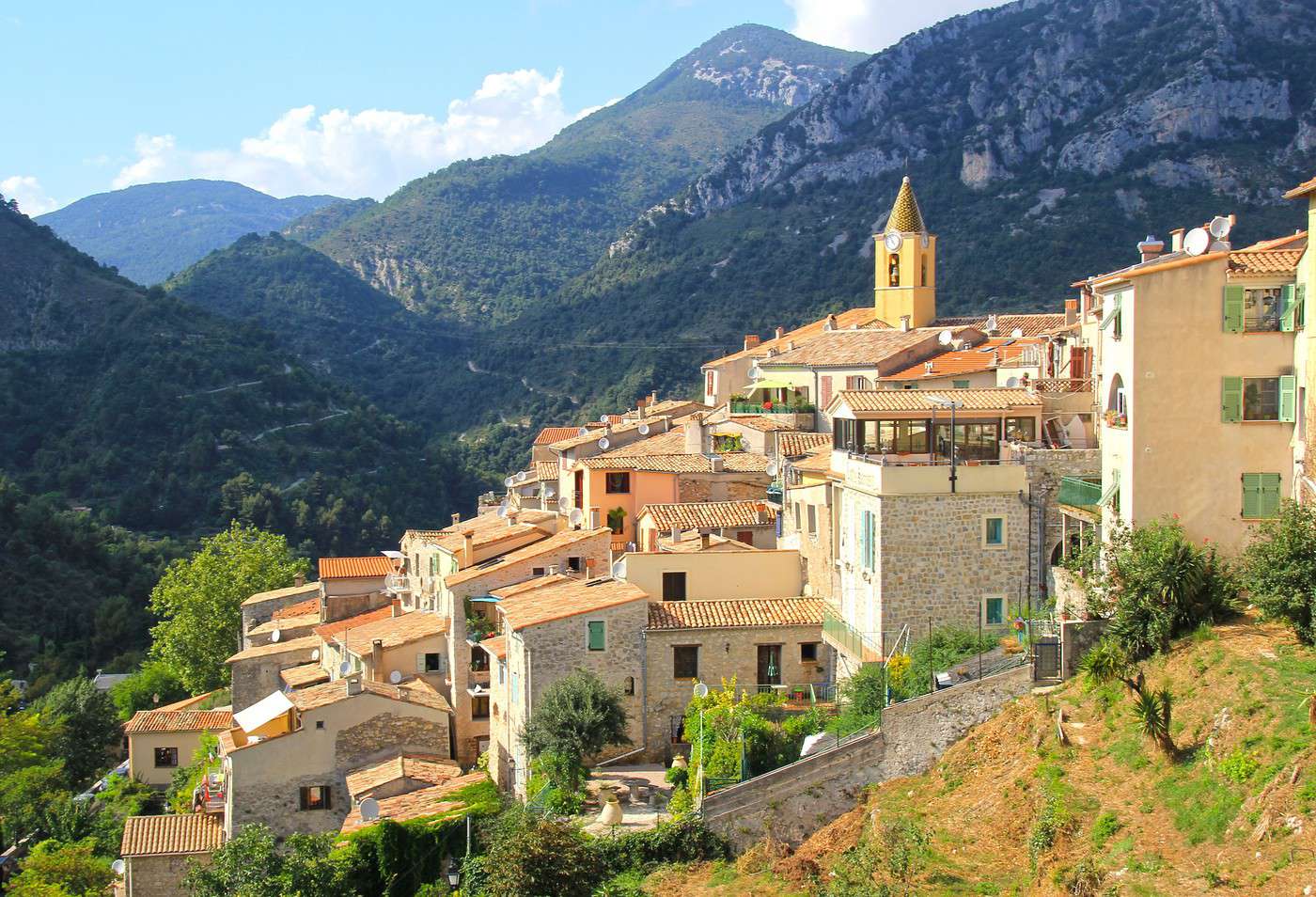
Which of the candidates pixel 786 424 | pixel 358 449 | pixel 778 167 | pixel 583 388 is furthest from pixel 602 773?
pixel 778 167

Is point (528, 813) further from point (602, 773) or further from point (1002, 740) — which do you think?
point (1002, 740)

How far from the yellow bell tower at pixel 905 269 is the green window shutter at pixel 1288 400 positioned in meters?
34.5

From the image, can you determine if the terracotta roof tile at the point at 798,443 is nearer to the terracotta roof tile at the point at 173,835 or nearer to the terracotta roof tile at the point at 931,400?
the terracotta roof tile at the point at 931,400

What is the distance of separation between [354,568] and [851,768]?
2788 cm

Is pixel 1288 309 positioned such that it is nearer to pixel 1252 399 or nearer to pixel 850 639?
pixel 1252 399

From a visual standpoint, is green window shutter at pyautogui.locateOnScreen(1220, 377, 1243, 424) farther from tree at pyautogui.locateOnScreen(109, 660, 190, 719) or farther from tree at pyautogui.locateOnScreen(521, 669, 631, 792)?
tree at pyautogui.locateOnScreen(109, 660, 190, 719)

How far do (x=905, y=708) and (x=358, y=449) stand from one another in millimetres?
77929

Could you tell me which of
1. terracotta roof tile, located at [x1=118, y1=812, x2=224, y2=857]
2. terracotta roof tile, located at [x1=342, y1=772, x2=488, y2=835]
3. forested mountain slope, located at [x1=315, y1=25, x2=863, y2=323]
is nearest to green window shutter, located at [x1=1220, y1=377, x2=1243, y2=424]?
terracotta roof tile, located at [x1=342, y1=772, x2=488, y2=835]

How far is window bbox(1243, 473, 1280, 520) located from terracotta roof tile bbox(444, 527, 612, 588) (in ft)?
54.7

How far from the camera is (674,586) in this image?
→ 30.6m

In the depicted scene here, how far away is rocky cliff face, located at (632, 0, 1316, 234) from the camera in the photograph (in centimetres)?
9750

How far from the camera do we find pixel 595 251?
181 metres

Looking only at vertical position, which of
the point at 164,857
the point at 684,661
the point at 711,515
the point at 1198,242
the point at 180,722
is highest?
the point at 1198,242

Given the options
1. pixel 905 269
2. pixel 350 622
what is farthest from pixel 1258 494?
pixel 905 269
